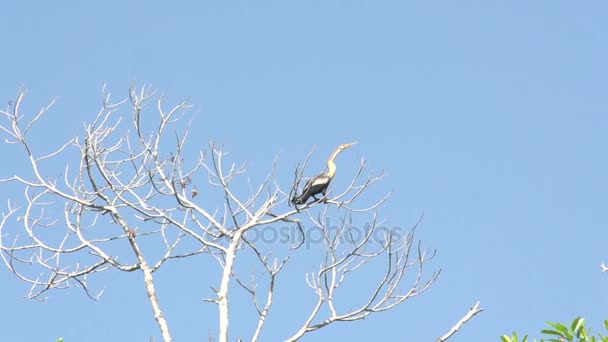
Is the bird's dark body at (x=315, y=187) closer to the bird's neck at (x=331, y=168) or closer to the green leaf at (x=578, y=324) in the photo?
the bird's neck at (x=331, y=168)

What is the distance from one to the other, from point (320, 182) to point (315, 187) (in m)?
0.22

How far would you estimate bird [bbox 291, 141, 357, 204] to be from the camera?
9721 millimetres

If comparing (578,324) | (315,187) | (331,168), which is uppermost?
(331,168)

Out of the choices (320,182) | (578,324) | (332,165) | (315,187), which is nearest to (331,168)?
(332,165)

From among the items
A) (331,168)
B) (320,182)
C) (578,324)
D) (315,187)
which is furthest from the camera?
(331,168)

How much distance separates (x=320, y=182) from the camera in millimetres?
10523

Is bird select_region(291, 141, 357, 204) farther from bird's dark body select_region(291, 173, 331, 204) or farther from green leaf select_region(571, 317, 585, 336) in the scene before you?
green leaf select_region(571, 317, 585, 336)

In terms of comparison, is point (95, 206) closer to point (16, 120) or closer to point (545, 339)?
point (16, 120)

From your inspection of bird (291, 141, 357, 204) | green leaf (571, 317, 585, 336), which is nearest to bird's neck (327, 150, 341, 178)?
bird (291, 141, 357, 204)

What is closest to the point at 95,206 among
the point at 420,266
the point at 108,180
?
the point at 108,180

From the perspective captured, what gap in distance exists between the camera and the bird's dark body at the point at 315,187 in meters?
9.79

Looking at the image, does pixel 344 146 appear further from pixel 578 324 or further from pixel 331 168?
pixel 578 324

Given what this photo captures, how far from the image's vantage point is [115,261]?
8.77 m

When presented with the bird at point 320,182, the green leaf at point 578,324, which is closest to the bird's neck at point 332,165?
the bird at point 320,182
